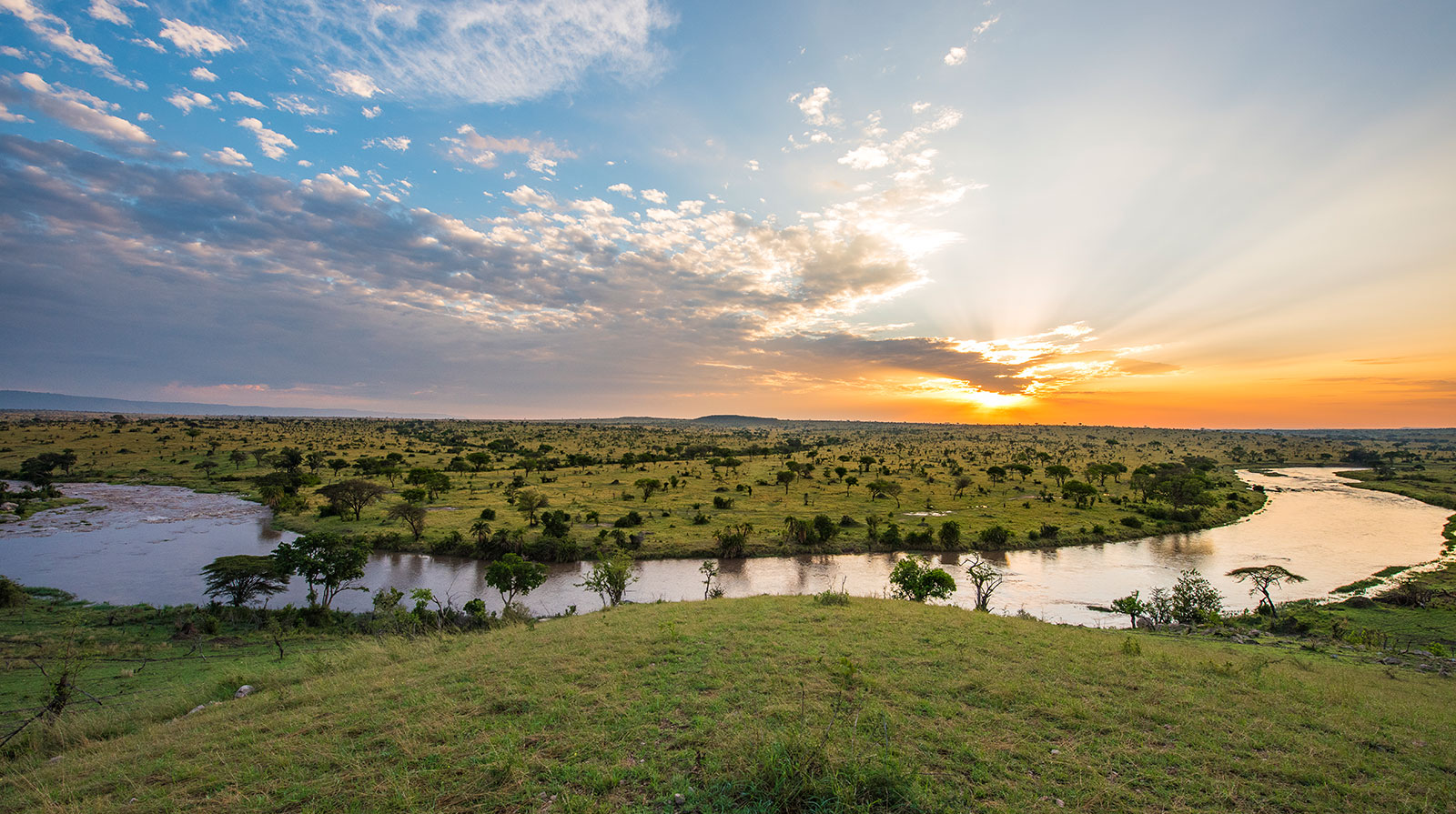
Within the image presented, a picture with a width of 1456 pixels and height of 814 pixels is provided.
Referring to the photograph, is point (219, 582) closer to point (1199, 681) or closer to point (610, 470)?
point (1199, 681)

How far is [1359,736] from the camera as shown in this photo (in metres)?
9.05

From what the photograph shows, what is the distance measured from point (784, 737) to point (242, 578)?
35951 millimetres

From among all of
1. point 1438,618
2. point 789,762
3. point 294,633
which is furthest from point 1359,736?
point 294,633

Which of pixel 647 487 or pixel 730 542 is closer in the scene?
pixel 730 542

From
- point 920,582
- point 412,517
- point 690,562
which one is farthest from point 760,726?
point 412,517

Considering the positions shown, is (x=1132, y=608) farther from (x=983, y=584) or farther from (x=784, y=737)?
(x=784, y=737)

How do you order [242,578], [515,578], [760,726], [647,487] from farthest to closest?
[647,487]
[515,578]
[242,578]
[760,726]

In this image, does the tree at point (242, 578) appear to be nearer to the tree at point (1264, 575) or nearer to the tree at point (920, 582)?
the tree at point (920, 582)

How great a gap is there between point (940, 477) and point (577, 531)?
56053 mm

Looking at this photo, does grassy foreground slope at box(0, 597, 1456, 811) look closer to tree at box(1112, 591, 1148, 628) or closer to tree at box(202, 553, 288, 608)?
tree at box(1112, 591, 1148, 628)

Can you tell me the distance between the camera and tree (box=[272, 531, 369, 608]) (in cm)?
3067

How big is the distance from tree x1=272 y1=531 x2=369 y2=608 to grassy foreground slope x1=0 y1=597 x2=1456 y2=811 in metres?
20.7

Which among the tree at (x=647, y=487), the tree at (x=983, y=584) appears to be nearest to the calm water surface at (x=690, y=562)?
the tree at (x=983, y=584)

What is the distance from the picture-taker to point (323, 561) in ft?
103
